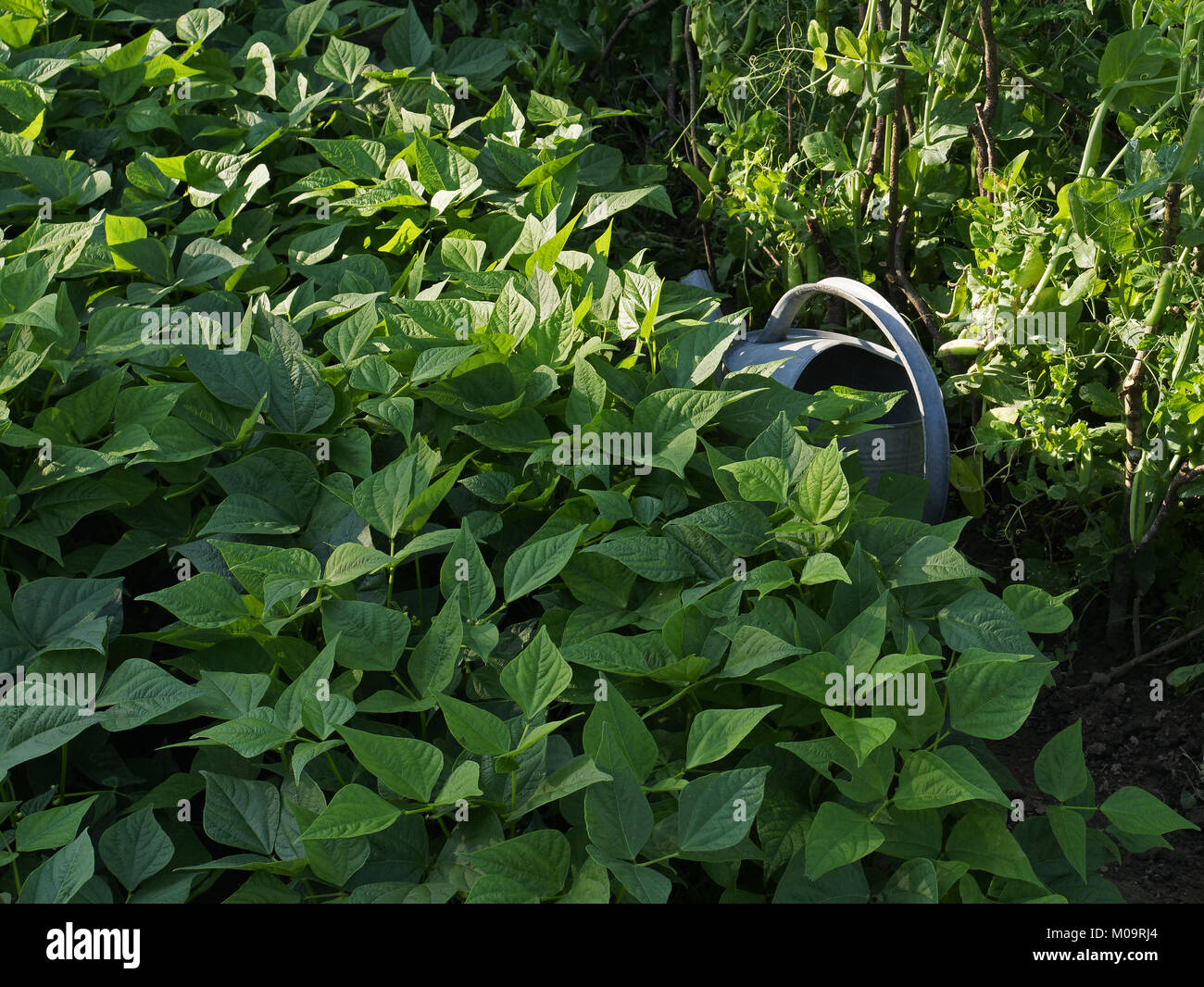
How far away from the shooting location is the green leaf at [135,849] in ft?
3.65

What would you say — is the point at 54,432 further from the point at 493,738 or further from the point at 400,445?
the point at 493,738

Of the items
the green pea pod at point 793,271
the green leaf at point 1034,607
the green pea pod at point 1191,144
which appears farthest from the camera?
the green pea pod at point 793,271

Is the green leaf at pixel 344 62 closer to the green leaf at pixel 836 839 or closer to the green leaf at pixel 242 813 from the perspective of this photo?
the green leaf at pixel 242 813

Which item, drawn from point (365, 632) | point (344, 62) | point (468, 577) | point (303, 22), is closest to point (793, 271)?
point (344, 62)

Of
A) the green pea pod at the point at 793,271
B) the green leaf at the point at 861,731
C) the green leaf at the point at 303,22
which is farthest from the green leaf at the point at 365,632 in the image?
the green leaf at the point at 303,22

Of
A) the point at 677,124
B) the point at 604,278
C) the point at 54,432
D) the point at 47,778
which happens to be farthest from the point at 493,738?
the point at 677,124

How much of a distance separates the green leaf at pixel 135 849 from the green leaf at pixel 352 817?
0.21 m

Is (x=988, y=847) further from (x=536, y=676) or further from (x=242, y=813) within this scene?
(x=242, y=813)

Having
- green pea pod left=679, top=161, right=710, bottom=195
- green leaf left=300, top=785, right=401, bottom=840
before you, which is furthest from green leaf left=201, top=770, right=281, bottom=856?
green pea pod left=679, top=161, right=710, bottom=195

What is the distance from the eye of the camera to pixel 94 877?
1.10m

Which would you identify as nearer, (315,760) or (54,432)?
(315,760)

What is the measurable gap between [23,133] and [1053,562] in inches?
91.6

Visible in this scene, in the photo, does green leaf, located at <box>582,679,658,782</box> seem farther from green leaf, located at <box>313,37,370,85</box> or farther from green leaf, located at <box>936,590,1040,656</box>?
green leaf, located at <box>313,37,370,85</box>

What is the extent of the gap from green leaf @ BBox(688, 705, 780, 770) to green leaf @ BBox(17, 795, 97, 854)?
0.61 m
